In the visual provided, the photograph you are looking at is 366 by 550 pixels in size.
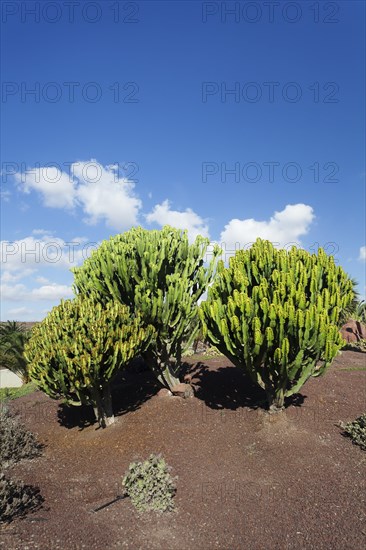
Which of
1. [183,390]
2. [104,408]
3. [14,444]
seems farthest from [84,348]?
[183,390]

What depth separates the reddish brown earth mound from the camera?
5.80m

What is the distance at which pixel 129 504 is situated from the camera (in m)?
6.66

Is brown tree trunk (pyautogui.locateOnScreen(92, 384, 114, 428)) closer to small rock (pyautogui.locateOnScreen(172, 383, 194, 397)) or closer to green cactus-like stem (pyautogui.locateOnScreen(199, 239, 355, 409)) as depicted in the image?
small rock (pyautogui.locateOnScreen(172, 383, 194, 397))

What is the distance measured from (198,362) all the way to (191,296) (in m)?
5.29

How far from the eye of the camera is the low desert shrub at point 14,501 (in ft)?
19.4

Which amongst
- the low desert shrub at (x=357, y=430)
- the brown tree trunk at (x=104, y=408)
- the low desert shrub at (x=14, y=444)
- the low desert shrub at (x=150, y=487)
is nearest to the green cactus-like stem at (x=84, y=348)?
the brown tree trunk at (x=104, y=408)

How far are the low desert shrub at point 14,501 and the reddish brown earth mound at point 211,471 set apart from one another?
0.19 metres

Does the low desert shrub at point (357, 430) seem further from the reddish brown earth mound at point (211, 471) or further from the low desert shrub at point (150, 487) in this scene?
the low desert shrub at point (150, 487)

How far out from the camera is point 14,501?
6059mm

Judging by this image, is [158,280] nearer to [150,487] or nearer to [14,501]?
[150,487]

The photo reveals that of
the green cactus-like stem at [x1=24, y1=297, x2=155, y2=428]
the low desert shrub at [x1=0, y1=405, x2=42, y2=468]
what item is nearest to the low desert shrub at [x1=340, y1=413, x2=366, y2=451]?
the green cactus-like stem at [x1=24, y1=297, x2=155, y2=428]

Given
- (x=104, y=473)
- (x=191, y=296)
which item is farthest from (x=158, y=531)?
(x=191, y=296)

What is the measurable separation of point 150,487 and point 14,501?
2265 millimetres

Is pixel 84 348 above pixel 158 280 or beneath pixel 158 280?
beneath
